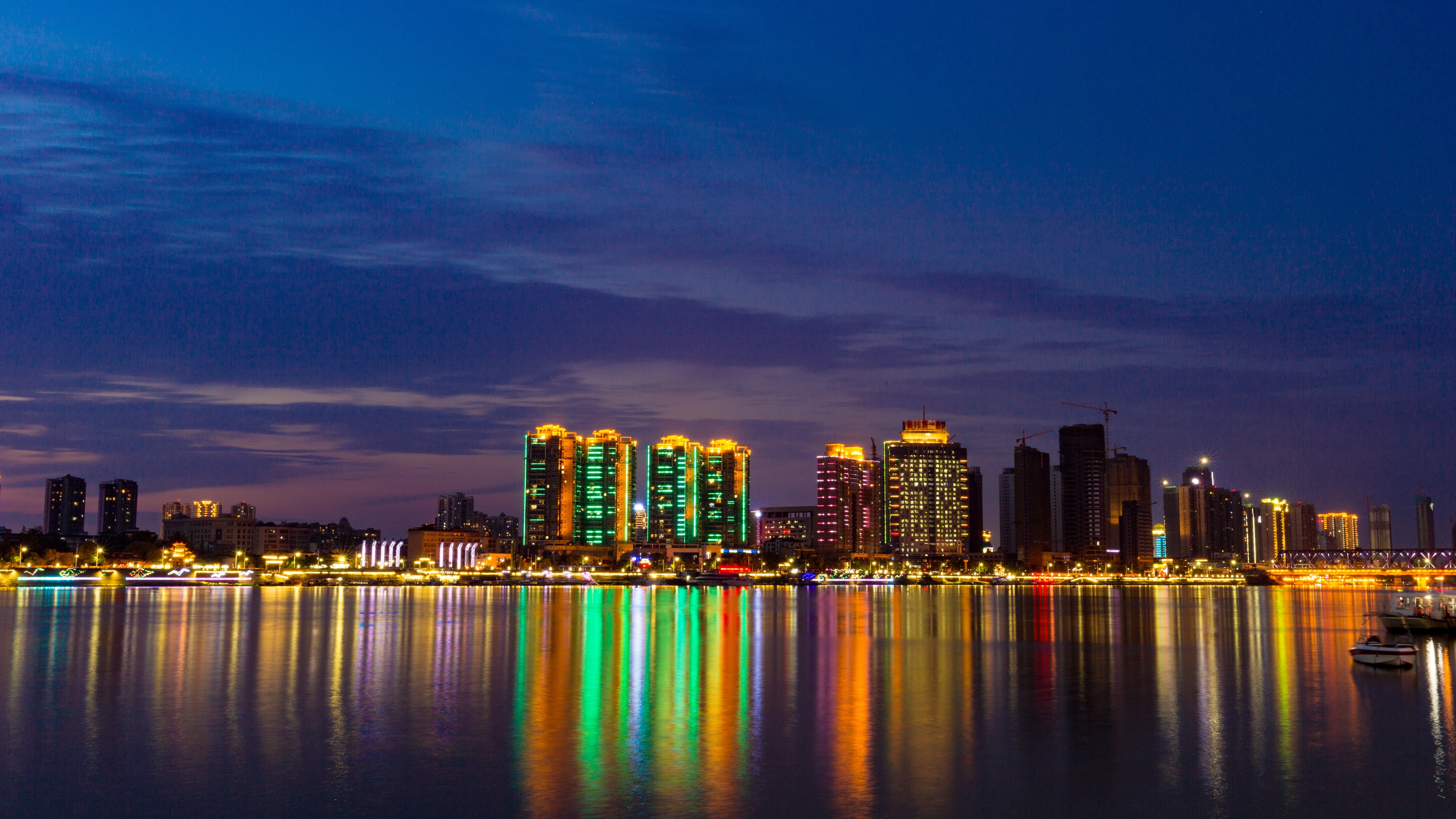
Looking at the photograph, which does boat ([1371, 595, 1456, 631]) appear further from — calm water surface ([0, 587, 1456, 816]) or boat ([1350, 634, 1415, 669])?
boat ([1350, 634, 1415, 669])

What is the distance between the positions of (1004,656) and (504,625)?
3989 cm

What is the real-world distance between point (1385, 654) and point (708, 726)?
3572cm

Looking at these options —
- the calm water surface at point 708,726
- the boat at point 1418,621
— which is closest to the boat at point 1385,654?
the calm water surface at point 708,726

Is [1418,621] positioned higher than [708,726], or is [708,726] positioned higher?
[708,726]

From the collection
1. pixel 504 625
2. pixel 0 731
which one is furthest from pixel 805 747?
pixel 504 625

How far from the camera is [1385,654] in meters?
53.2

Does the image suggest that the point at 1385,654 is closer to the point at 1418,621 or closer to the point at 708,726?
the point at 1418,621

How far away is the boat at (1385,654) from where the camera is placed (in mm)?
52781

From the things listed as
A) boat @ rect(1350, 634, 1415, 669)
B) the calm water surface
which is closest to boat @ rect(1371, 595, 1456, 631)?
the calm water surface

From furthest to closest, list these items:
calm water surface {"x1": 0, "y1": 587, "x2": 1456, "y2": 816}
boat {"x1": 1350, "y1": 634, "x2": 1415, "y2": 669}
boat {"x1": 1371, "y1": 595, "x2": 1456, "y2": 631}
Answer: boat {"x1": 1371, "y1": 595, "x2": 1456, "y2": 631} → boat {"x1": 1350, "y1": 634, "x2": 1415, "y2": 669} → calm water surface {"x1": 0, "y1": 587, "x2": 1456, "y2": 816}

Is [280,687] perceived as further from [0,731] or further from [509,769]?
[509,769]

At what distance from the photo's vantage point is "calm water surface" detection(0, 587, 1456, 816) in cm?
2425

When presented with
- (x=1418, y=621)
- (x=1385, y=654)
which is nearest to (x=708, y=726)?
(x=1385, y=654)

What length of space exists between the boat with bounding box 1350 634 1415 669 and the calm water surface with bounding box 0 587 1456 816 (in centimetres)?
94
